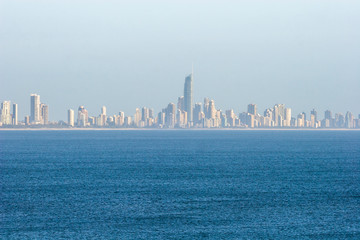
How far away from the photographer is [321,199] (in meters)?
73.8

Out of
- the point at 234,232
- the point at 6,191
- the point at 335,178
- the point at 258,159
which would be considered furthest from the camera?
the point at 258,159

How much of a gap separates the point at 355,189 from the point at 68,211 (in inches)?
1579

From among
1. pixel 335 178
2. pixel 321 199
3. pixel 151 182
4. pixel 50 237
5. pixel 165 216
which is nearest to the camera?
pixel 50 237

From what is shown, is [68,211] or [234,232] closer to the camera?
[234,232]

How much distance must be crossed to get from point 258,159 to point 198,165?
22227mm

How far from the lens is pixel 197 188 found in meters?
83.3

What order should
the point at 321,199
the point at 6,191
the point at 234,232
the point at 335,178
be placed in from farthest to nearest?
the point at 335,178
the point at 6,191
the point at 321,199
the point at 234,232

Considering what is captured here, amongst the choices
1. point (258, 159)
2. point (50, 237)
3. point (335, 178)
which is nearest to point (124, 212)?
point (50, 237)

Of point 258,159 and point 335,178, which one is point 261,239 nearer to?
point 335,178

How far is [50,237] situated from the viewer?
51406 mm

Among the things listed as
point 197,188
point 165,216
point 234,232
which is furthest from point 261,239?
point 197,188

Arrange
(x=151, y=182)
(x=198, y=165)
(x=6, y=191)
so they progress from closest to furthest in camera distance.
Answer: (x=6, y=191), (x=151, y=182), (x=198, y=165)

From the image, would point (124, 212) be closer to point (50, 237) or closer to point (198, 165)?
point (50, 237)

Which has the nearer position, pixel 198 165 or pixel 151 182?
pixel 151 182
